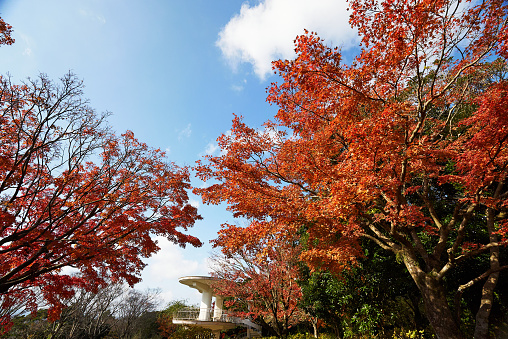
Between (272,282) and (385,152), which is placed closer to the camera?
(385,152)

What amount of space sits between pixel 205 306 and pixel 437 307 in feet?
67.4

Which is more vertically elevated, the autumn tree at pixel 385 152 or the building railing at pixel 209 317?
the autumn tree at pixel 385 152

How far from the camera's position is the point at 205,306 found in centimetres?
2244

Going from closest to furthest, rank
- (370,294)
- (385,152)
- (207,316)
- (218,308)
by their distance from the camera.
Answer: (385,152) < (370,294) < (207,316) < (218,308)

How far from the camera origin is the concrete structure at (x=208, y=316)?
70.3 ft

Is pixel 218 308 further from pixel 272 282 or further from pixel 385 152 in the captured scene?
pixel 385 152

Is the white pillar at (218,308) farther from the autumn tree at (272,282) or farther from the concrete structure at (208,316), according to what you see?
the autumn tree at (272,282)

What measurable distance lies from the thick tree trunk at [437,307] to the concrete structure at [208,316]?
695 inches

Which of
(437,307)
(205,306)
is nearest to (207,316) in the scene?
(205,306)

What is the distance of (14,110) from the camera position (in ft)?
20.6

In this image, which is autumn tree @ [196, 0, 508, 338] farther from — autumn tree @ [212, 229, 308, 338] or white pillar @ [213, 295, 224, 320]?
white pillar @ [213, 295, 224, 320]

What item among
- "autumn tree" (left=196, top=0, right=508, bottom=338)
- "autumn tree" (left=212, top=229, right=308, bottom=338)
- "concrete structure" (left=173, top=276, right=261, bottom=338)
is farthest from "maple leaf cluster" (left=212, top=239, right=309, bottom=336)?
"concrete structure" (left=173, top=276, right=261, bottom=338)

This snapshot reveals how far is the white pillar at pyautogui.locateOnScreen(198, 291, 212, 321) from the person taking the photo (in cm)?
2183

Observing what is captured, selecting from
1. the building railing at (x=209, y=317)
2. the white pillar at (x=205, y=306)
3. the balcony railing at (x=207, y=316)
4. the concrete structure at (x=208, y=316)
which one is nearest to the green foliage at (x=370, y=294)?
the concrete structure at (x=208, y=316)
